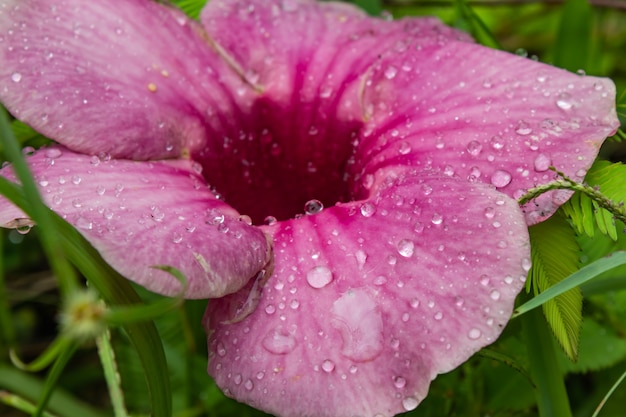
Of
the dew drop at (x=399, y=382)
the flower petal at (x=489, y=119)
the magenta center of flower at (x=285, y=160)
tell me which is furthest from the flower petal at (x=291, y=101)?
the dew drop at (x=399, y=382)

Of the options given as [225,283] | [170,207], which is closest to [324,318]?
[225,283]

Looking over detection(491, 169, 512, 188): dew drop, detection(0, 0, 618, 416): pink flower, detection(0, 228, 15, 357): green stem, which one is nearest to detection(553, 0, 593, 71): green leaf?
detection(0, 0, 618, 416): pink flower

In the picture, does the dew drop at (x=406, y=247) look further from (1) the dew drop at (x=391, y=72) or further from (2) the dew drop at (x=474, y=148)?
(1) the dew drop at (x=391, y=72)

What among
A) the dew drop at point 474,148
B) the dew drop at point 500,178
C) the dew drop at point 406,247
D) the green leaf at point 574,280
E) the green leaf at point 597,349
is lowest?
the green leaf at point 597,349

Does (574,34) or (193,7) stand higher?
(193,7)

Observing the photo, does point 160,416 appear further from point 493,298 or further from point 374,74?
point 374,74

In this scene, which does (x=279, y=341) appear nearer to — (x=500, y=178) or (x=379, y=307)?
(x=379, y=307)

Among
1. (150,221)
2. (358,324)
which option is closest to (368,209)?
(358,324)
